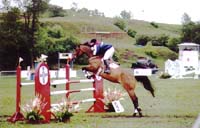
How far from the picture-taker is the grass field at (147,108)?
18.7ft

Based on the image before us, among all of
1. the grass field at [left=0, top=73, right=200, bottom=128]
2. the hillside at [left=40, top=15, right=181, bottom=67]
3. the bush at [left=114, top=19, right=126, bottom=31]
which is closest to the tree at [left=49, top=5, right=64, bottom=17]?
the hillside at [left=40, top=15, right=181, bottom=67]

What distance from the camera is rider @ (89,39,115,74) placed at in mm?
6352

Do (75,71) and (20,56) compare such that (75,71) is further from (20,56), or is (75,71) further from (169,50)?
(169,50)

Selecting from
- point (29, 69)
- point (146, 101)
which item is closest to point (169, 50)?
point (146, 101)

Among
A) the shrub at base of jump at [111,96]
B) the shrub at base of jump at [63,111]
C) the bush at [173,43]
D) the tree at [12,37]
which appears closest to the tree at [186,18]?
the bush at [173,43]

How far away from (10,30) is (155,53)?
173 cm

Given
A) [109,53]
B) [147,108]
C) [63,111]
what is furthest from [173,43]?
[63,111]

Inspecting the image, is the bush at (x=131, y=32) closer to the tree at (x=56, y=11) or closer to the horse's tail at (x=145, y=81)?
the horse's tail at (x=145, y=81)

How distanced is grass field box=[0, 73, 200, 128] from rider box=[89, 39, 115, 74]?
40 cm

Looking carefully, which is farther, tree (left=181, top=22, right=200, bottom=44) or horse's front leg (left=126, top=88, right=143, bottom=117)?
horse's front leg (left=126, top=88, right=143, bottom=117)

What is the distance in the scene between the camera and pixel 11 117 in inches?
232

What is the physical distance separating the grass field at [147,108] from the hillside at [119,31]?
0.44 meters

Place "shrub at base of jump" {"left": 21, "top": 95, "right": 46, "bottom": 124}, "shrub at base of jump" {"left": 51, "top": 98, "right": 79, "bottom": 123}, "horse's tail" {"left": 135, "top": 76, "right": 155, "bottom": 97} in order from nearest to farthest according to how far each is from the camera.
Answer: "shrub at base of jump" {"left": 21, "top": 95, "right": 46, "bottom": 124} < "shrub at base of jump" {"left": 51, "top": 98, "right": 79, "bottom": 123} < "horse's tail" {"left": 135, "top": 76, "right": 155, "bottom": 97}

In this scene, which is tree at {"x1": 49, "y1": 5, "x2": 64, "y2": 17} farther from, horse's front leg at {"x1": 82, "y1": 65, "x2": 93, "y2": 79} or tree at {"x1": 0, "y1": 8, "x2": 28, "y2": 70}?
horse's front leg at {"x1": 82, "y1": 65, "x2": 93, "y2": 79}
